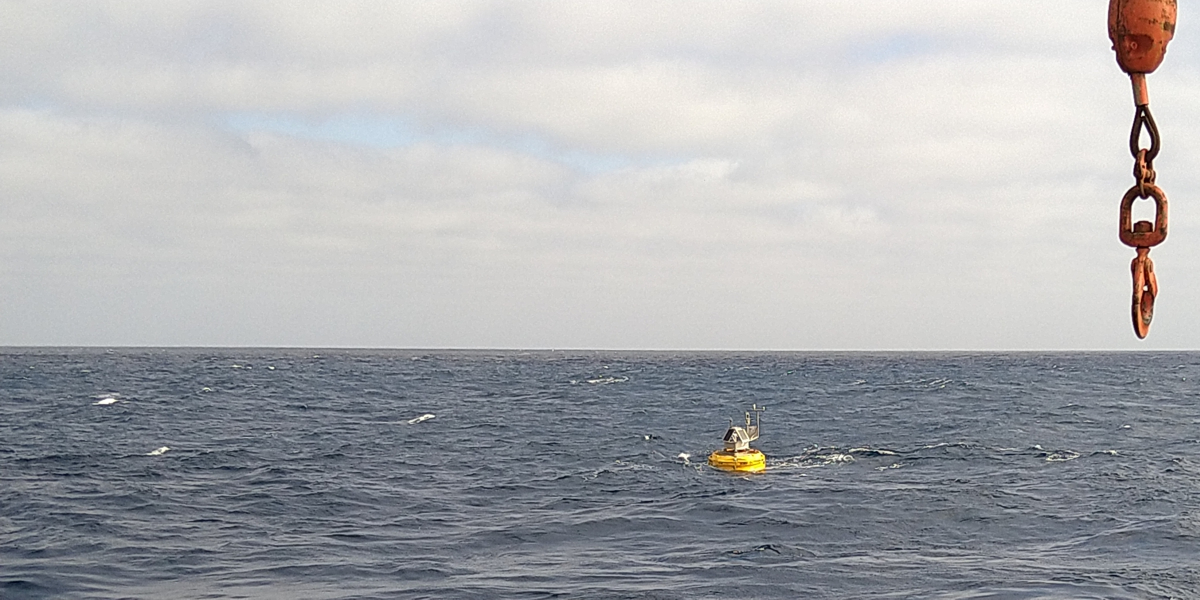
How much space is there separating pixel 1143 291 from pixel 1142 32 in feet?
6.44

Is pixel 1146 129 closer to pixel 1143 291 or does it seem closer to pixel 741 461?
pixel 1143 291

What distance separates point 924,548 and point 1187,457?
27612 millimetres

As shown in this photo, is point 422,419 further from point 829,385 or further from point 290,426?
point 829,385

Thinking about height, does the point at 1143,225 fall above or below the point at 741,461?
above

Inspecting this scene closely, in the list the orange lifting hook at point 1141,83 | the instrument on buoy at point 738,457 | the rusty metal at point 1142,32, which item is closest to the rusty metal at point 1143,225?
the orange lifting hook at point 1141,83

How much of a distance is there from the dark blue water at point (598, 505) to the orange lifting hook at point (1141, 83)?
21.6 m

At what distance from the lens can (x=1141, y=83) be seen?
8812 mm

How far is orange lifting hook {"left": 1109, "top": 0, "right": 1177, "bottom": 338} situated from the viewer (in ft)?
28.7

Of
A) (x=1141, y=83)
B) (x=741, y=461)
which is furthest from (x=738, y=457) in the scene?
(x=1141, y=83)

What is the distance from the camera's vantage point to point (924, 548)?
35250 millimetres

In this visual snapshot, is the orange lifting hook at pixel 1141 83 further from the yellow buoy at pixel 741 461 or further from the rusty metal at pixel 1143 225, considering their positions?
the yellow buoy at pixel 741 461

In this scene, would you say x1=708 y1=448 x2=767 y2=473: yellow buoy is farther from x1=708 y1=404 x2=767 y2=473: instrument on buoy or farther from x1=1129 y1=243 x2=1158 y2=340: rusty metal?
x1=1129 y1=243 x2=1158 y2=340: rusty metal

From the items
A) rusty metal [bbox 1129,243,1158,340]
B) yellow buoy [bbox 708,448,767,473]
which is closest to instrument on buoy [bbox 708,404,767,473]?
yellow buoy [bbox 708,448,767,473]

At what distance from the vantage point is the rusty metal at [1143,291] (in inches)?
352
